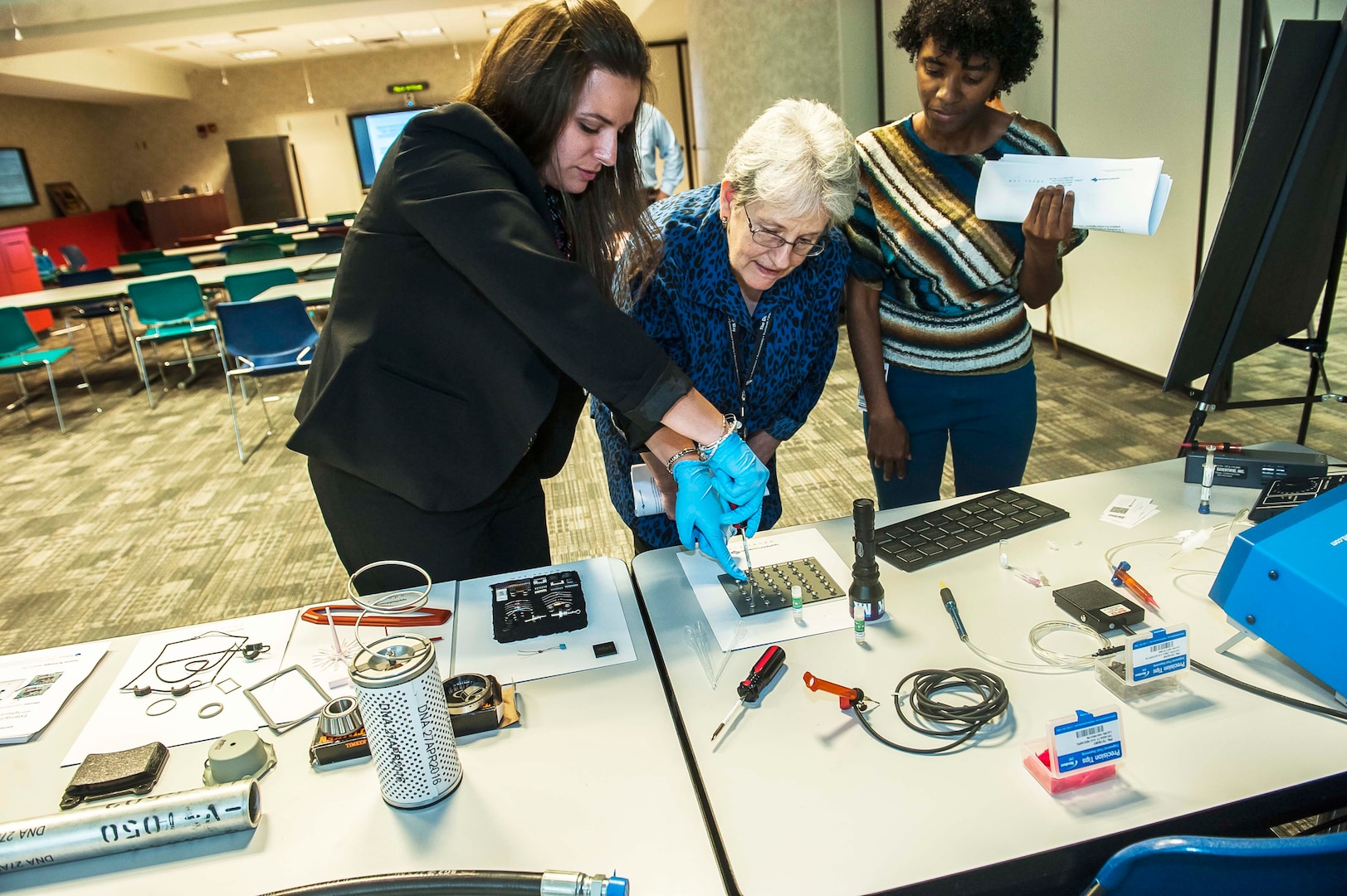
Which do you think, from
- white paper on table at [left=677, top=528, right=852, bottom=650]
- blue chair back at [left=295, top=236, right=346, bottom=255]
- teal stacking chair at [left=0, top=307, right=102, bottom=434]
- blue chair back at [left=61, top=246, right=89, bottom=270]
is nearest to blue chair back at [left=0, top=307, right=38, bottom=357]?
teal stacking chair at [left=0, top=307, right=102, bottom=434]

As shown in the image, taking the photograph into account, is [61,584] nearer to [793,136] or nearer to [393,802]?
[393,802]

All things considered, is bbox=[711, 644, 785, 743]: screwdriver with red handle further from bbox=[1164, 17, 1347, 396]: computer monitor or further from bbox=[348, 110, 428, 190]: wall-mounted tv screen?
bbox=[348, 110, 428, 190]: wall-mounted tv screen

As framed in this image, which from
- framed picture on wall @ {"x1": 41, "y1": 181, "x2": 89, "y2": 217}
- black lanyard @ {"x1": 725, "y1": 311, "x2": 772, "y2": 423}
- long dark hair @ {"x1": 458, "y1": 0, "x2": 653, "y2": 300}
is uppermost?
framed picture on wall @ {"x1": 41, "y1": 181, "x2": 89, "y2": 217}

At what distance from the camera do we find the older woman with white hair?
1.32m

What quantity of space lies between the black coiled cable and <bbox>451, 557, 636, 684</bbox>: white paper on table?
14.6 inches

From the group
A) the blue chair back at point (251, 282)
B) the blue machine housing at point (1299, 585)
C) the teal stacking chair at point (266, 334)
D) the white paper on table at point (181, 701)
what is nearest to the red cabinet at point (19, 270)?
the blue chair back at point (251, 282)

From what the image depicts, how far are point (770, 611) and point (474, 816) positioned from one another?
1.71 feet

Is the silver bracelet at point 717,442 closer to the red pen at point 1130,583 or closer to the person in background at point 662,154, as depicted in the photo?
the red pen at point 1130,583

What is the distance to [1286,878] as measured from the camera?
2.31 feet

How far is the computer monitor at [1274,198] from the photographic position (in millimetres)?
1168

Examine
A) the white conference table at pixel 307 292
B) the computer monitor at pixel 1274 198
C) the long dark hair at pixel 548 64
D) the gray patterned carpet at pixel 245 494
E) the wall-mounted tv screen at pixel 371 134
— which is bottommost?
the gray patterned carpet at pixel 245 494

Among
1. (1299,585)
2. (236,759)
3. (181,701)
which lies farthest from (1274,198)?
(181,701)

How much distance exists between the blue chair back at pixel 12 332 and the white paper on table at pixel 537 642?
4.85m

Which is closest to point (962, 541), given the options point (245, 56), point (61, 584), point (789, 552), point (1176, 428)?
point (789, 552)
